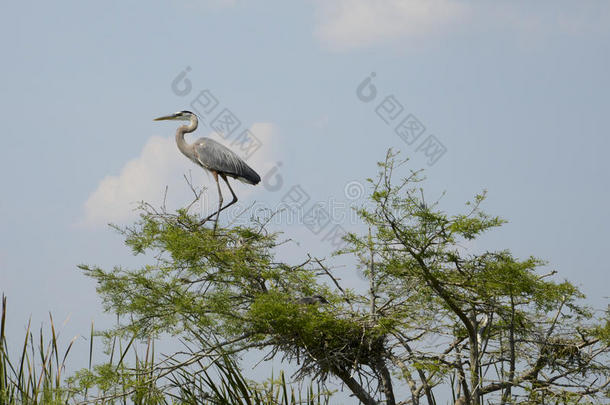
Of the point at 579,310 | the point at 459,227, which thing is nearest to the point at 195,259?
the point at 459,227

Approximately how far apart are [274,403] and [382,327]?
1.52 meters

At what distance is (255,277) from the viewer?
6.38 meters

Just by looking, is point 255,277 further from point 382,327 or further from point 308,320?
point 382,327

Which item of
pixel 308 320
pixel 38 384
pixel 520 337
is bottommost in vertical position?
pixel 520 337

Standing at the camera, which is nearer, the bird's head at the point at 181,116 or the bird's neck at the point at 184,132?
the bird's neck at the point at 184,132

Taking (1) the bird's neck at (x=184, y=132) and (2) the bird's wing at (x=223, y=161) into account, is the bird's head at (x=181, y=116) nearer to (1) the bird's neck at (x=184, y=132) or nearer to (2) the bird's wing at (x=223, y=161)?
(1) the bird's neck at (x=184, y=132)

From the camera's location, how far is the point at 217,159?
28.6 feet

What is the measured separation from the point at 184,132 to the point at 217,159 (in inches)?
40.7

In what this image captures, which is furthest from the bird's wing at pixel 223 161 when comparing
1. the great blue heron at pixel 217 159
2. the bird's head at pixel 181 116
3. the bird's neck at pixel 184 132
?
the bird's head at pixel 181 116

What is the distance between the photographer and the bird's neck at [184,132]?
30.3 ft

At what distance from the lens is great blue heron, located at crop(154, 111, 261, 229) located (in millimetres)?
8516

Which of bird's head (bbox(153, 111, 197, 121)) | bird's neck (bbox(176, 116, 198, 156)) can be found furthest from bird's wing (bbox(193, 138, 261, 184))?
bird's head (bbox(153, 111, 197, 121))

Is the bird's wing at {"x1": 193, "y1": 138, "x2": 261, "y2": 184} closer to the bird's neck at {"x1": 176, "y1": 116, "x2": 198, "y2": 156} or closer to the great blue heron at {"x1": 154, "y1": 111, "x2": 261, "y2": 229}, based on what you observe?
the great blue heron at {"x1": 154, "y1": 111, "x2": 261, "y2": 229}

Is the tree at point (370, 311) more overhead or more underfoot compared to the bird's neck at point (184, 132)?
more underfoot
